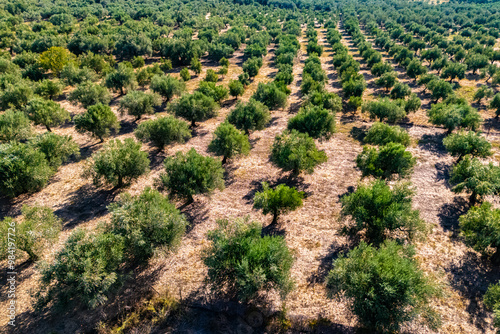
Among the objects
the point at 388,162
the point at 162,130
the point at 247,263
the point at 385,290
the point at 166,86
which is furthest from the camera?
the point at 166,86

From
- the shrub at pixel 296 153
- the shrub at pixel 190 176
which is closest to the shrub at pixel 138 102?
the shrub at pixel 190 176

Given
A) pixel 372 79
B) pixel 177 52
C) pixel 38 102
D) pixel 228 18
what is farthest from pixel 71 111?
pixel 228 18

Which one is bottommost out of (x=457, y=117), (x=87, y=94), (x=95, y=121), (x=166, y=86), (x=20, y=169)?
(x=457, y=117)

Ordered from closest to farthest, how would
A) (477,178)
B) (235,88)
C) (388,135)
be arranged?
(477,178) → (388,135) → (235,88)

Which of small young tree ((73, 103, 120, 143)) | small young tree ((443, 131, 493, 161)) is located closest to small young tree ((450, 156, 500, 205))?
small young tree ((443, 131, 493, 161))

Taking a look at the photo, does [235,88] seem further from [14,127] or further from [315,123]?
[14,127]

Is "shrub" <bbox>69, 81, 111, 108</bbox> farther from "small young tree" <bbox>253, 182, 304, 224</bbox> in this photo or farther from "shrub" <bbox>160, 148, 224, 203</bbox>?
"small young tree" <bbox>253, 182, 304, 224</bbox>

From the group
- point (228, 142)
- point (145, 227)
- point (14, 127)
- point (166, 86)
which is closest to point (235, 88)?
point (166, 86)
